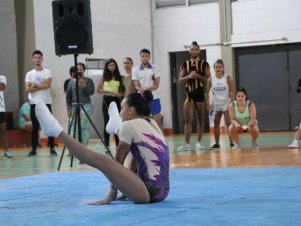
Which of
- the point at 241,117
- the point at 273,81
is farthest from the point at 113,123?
the point at 273,81

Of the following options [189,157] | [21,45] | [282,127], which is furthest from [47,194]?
[282,127]

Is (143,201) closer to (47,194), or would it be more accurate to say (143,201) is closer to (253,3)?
(47,194)

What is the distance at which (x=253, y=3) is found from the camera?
51.4 feet

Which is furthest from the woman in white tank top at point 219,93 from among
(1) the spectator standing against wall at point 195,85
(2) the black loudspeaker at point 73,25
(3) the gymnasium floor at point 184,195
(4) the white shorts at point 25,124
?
(4) the white shorts at point 25,124

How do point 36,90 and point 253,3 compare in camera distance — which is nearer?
point 36,90

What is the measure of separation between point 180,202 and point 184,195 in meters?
0.41

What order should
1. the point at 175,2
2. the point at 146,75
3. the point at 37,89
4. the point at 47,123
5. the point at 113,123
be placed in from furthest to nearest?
the point at 175,2 < the point at 37,89 < the point at 146,75 < the point at 113,123 < the point at 47,123

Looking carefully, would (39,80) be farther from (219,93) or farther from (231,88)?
(231,88)

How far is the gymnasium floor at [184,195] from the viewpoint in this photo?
11.8 ft

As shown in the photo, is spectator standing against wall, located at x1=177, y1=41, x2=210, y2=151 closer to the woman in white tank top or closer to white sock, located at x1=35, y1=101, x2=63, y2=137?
the woman in white tank top

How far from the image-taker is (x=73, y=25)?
7.43 meters

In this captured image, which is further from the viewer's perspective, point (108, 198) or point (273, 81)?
point (273, 81)

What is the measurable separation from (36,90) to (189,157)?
291 cm

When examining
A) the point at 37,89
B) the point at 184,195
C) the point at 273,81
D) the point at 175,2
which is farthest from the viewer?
the point at 175,2
